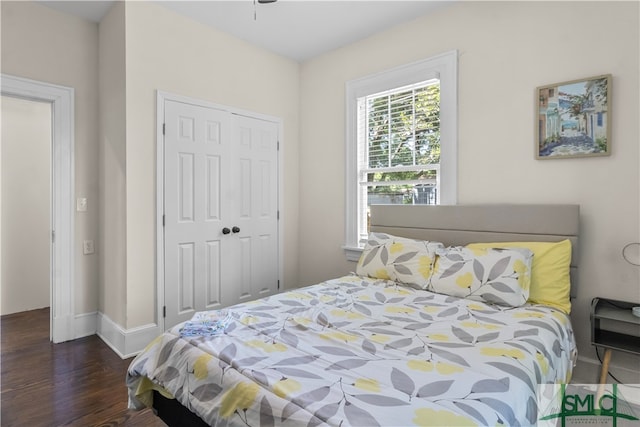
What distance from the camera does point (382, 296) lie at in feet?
7.41

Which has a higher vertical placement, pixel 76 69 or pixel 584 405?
pixel 76 69

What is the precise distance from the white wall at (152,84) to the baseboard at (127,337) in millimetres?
63

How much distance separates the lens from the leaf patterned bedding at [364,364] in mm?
1076

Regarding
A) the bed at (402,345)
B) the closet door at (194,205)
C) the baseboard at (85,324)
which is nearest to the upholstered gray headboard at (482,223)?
the bed at (402,345)

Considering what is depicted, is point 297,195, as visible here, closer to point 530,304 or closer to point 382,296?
point 382,296

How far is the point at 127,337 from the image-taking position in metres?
2.70

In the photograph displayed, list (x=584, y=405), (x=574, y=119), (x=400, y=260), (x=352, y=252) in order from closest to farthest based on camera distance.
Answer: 1. (x=584, y=405)
2. (x=574, y=119)
3. (x=400, y=260)
4. (x=352, y=252)

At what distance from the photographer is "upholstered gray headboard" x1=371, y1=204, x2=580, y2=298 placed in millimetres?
2244

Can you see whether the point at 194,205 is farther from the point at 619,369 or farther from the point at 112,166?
the point at 619,369

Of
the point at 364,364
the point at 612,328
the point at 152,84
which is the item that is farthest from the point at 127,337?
the point at 612,328

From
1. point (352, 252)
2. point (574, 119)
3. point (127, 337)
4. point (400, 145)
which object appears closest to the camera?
point (574, 119)

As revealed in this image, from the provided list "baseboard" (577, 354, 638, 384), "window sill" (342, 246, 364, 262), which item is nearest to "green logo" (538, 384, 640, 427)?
"baseboard" (577, 354, 638, 384)

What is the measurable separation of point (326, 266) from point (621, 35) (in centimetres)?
299

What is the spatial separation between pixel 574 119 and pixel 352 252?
83.1 inches
